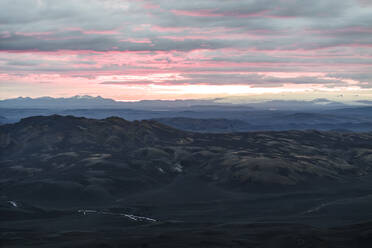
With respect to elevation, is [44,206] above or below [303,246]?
below

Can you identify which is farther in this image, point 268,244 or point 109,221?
point 109,221

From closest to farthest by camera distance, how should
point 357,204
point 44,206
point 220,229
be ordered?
1. point 220,229
2. point 357,204
3. point 44,206

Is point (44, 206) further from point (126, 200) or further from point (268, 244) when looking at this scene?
point (268, 244)

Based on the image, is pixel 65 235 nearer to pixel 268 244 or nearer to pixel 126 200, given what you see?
pixel 268 244

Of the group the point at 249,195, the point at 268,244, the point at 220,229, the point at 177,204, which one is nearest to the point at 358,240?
the point at 268,244

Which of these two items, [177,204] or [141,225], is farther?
[177,204]

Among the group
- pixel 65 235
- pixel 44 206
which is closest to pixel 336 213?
pixel 65 235

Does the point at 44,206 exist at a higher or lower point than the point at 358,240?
lower

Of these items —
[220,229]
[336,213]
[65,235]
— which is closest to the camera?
[65,235]

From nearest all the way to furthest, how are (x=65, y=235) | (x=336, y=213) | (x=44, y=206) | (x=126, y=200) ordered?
(x=65, y=235) < (x=336, y=213) < (x=44, y=206) < (x=126, y=200)
